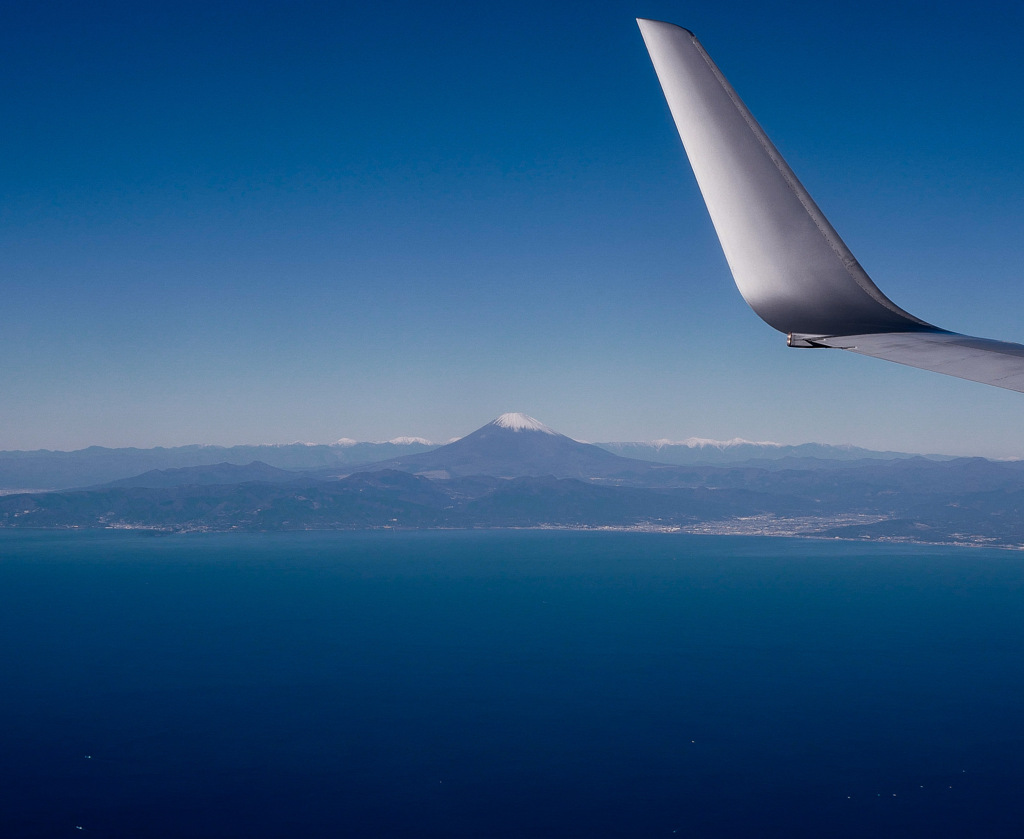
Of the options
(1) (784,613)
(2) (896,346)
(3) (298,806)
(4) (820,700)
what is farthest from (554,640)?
(2) (896,346)

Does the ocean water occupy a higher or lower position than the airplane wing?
lower

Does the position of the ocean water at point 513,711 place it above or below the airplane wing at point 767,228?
below

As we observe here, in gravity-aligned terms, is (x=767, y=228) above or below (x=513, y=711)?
above

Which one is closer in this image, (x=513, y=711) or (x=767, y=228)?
(x=767, y=228)

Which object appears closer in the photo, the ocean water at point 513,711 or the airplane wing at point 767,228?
the airplane wing at point 767,228

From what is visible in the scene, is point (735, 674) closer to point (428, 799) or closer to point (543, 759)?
point (543, 759)
